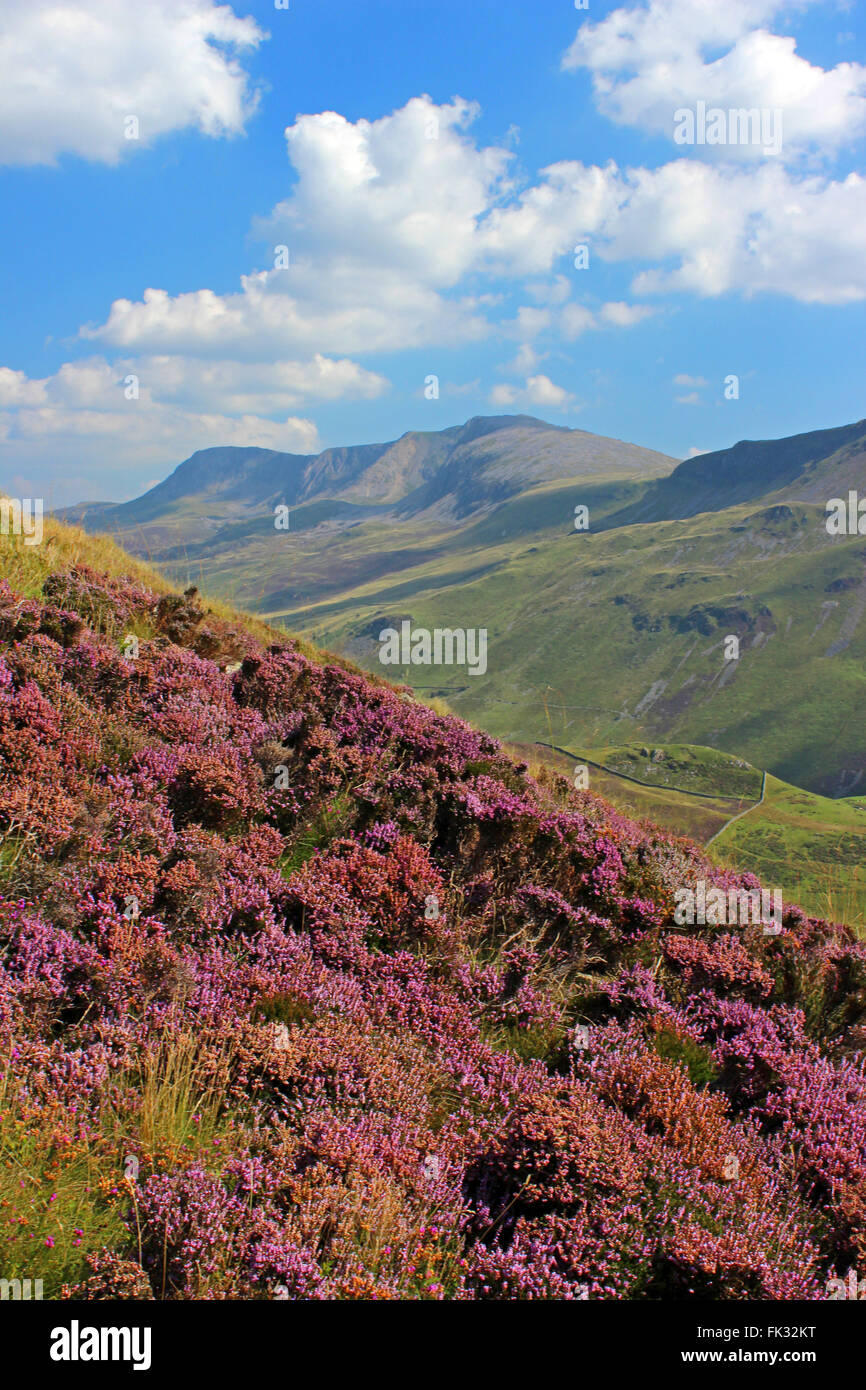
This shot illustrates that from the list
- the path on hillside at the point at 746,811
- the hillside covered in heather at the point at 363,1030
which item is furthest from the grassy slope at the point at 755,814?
the hillside covered in heather at the point at 363,1030

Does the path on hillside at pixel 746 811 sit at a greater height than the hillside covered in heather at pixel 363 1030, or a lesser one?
lesser

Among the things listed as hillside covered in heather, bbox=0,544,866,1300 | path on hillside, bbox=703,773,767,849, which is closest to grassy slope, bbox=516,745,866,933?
path on hillside, bbox=703,773,767,849

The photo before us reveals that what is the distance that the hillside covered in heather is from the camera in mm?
3365

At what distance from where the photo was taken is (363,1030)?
4605mm

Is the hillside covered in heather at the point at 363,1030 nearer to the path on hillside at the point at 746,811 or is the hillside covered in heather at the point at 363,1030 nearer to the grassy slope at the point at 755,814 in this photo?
the grassy slope at the point at 755,814

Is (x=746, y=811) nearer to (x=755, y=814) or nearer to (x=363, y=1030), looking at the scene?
(x=755, y=814)

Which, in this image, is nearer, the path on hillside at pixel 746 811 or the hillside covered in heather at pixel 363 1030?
the hillside covered in heather at pixel 363 1030

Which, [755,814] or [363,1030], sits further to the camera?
[755,814]

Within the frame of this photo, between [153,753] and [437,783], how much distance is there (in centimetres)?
249

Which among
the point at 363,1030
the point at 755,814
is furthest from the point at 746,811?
the point at 363,1030

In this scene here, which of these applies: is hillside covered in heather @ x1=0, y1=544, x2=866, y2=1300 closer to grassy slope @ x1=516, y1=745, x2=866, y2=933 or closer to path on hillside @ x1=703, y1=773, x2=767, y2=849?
grassy slope @ x1=516, y1=745, x2=866, y2=933

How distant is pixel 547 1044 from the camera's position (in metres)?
5.15

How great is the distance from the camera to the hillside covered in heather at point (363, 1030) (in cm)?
337
